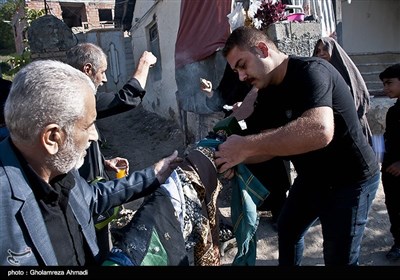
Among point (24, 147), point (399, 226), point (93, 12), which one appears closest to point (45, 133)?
point (24, 147)

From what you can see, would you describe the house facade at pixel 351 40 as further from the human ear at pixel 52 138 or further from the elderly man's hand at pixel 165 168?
the human ear at pixel 52 138

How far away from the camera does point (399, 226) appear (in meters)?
3.20

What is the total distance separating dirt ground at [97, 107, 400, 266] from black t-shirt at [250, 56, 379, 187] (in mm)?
1504

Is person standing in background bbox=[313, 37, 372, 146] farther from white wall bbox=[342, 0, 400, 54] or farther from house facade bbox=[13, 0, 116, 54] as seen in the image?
house facade bbox=[13, 0, 116, 54]

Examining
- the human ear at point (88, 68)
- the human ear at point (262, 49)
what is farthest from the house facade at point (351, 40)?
the human ear at point (262, 49)

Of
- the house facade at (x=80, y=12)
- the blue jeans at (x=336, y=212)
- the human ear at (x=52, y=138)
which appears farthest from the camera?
the house facade at (x=80, y=12)

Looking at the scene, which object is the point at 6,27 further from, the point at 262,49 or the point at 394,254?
the point at 394,254

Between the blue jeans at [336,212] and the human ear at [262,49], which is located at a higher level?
the human ear at [262,49]

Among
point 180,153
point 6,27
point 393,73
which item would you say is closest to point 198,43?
point 180,153

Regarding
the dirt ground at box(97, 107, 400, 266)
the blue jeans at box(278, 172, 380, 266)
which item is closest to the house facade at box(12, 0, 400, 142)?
the dirt ground at box(97, 107, 400, 266)

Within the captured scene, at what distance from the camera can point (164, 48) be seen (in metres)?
9.80

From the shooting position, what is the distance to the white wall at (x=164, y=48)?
8.99 m

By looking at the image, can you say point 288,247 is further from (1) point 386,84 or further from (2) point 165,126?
(2) point 165,126

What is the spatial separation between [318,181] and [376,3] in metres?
9.36
